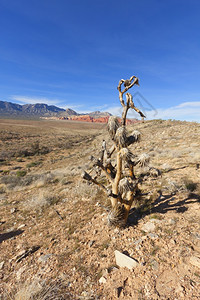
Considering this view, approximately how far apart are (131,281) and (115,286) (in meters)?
0.38

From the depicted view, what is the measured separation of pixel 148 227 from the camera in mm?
4664

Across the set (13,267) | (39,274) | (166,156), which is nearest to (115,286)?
(39,274)

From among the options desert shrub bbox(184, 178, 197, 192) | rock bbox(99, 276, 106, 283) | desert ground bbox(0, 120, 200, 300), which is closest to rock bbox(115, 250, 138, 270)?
desert ground bbox(0, 120, 200, 300)

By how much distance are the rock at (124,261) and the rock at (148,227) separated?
122cm

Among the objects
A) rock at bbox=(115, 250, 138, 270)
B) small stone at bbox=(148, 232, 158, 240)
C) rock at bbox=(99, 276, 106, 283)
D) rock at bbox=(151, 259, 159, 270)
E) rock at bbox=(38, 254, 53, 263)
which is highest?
small stone at bbox=(148, 232, 158, 240)

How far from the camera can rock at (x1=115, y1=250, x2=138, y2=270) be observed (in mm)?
3535

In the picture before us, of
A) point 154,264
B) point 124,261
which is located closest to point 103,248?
point 124,261

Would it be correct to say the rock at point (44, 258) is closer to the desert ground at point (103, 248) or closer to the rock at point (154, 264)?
the desert ground at point (103, 248)

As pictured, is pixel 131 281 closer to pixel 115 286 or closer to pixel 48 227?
pixel 115 286

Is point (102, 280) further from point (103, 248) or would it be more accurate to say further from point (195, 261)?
point (195, 261)

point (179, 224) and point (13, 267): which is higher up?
point (179, 224)

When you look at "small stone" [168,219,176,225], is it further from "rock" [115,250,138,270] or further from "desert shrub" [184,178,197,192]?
"desert shrub" [184,178,197,192]

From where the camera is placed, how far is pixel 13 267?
4.39 metres

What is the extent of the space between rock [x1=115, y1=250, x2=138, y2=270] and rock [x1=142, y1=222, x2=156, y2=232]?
1.22 metres
